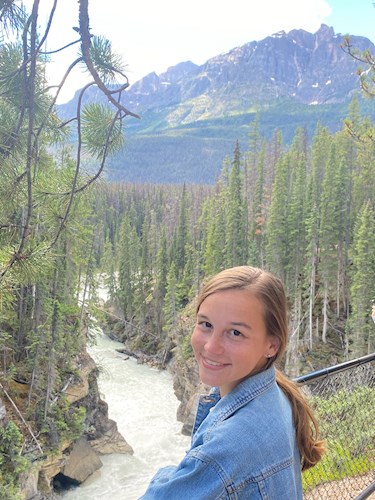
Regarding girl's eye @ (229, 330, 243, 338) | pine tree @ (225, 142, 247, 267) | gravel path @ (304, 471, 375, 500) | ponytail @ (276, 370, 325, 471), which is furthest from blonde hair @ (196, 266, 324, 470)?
pine tree @ (225, 142, 247, 267)

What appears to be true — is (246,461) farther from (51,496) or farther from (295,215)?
(295,215)

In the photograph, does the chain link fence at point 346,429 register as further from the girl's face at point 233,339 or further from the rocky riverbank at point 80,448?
the rocky riverbank at point 80,448

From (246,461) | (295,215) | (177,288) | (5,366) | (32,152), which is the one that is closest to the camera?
(246,461)

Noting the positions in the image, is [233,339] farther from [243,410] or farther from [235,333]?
[243,410]

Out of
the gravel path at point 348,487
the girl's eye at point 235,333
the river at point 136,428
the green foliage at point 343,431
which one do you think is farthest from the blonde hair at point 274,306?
the river at point 136,428

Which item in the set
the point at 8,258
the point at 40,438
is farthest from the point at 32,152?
the point at 40,438

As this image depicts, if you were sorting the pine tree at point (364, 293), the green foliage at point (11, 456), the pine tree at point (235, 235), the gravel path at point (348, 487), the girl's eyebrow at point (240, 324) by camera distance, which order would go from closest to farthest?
1. the girl's eyebrow at point (240, 324)
2. the gravel path at point (348, 487)
3. the green foliage at point (11, 456)
4. the pine tree at point (364, 293)
5. the pine tree at point (235, 235)

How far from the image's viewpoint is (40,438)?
1453cm

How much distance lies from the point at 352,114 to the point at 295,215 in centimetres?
1248

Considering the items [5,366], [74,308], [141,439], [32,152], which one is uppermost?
[32,152]

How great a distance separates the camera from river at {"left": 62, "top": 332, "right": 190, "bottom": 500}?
52.8ft

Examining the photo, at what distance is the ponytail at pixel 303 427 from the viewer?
1.60m

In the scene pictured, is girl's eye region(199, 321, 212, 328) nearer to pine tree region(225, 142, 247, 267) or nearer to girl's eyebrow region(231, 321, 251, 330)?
girl's eyebrow region(231, 321, 251, 330)

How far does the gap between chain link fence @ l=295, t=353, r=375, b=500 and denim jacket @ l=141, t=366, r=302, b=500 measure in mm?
2304
